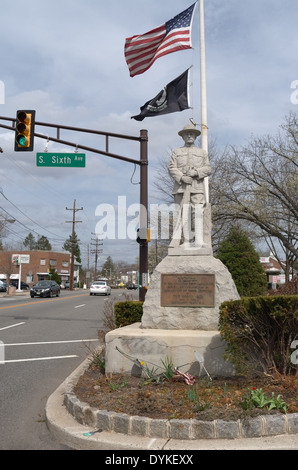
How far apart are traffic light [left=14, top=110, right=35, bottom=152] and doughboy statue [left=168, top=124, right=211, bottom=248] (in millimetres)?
7110

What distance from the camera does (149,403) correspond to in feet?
15.8

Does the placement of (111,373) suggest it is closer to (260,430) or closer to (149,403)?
(149,403)

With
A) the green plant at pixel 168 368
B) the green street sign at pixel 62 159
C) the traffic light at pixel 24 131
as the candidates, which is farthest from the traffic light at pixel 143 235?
the green plant at pixel 168 368

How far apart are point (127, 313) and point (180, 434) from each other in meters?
5.24

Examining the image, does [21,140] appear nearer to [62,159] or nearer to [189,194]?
[62,159]

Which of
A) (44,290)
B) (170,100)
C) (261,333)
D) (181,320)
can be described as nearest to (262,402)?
(261,333)

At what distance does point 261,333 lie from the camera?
5.74 meters

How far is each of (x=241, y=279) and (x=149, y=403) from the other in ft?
32.4

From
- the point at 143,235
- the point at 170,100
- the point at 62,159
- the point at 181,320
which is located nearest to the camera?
the point at 181,320

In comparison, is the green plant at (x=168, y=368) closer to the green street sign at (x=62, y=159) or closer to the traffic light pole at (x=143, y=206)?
the traffic light pole at (x=143, y=206)

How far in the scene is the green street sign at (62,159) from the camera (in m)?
15.0

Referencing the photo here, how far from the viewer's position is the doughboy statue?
789cm

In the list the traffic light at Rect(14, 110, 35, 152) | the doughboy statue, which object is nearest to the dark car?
the traffic light at Rect(14, 110, 35, 152)

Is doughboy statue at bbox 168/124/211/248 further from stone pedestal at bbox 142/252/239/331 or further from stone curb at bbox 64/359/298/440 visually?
stone curb at bbox 64/359/298/440
